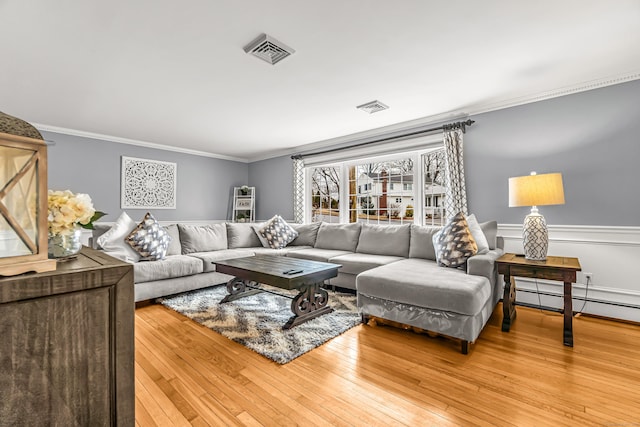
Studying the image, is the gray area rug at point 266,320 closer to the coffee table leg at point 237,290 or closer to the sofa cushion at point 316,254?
the coffee table leg at point 237,290

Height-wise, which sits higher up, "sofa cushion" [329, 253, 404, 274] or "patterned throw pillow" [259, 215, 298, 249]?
"patterned throw pillow" [259, 215, 298, 249]

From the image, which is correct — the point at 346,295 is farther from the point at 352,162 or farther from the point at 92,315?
the point at 92,315

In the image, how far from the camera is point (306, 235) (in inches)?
190

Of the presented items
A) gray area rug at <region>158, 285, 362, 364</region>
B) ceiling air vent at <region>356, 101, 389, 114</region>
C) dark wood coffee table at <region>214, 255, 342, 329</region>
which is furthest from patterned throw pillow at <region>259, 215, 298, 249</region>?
ceiling air vent at <region>356, 101, 389, 114</region>

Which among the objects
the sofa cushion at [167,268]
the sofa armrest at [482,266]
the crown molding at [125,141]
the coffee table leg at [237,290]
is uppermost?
the crown molding at [125,141]

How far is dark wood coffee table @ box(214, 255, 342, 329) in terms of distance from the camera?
100 inches

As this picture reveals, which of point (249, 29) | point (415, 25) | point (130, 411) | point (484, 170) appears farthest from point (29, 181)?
point (484, 170)

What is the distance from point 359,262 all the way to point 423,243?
0.79 meters

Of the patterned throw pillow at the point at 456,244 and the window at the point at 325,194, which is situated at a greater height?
the window at the point at 325,194

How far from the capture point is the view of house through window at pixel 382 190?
4.12 meters

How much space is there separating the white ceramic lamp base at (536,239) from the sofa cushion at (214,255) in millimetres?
3212

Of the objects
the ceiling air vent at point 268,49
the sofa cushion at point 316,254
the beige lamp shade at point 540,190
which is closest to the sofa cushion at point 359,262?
the sofa cushion at point 316,254

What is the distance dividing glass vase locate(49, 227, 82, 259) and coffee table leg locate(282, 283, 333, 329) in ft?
6.25

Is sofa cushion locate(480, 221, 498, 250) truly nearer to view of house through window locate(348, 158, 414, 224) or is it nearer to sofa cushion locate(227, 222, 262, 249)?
view of house through window locate(348, 158, 414, 224)
